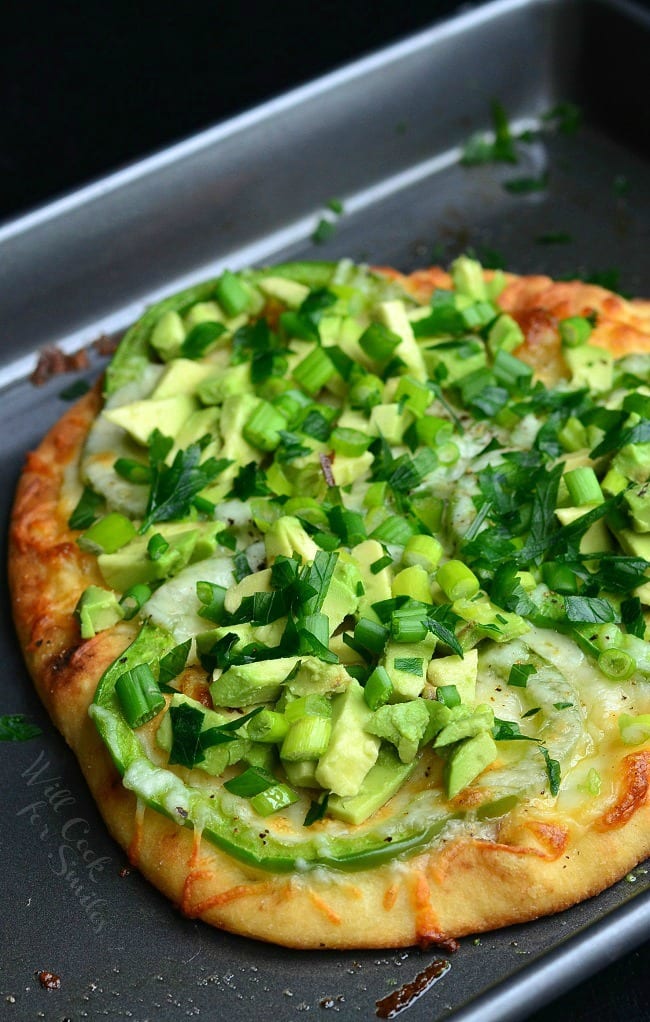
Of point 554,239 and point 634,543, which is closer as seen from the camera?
point 634,543

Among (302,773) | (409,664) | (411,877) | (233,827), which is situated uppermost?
(409,664)

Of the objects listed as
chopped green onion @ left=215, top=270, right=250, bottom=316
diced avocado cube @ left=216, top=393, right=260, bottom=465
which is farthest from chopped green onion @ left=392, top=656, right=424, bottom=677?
chopped green onion @ left=215, top=270, right=250, bottom=316

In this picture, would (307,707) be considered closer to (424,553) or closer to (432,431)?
(424,553)

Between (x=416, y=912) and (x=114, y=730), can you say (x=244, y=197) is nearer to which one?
(x=114, y=730)

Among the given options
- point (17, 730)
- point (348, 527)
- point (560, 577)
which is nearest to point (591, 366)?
point (560, 577)

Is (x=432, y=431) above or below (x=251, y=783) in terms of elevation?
above

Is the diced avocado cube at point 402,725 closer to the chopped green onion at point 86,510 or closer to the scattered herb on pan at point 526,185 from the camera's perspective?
the chopped green onion at point 86,510
